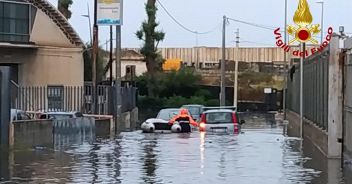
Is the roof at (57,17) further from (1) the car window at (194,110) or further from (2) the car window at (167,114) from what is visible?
(2) the car window at (167,114)

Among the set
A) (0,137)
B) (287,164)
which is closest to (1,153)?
(0,137)

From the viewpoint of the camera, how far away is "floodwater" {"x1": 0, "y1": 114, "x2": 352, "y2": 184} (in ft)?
52.6

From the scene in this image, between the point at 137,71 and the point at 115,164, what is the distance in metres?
84.8

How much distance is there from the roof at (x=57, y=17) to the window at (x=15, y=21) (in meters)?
1.18

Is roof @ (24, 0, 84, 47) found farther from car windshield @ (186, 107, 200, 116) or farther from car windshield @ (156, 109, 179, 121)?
car windshield @ (156, 109, 179, 121)

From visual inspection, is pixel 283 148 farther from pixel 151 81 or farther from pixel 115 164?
pixel 151 81

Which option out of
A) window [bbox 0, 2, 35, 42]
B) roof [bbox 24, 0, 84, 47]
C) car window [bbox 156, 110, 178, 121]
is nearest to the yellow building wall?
roof [bbox 24, 0, 84, 47]

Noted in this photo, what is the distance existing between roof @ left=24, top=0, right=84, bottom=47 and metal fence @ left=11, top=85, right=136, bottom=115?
7399 millimetres

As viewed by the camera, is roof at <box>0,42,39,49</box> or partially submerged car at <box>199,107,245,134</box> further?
roof at <box>0,42,39,49</box>

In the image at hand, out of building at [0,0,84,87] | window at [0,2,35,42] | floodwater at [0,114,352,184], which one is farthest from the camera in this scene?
building at [0,0,84,87]

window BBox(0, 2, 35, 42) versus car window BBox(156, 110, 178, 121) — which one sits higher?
window BBox(0, 2, 35, 42)

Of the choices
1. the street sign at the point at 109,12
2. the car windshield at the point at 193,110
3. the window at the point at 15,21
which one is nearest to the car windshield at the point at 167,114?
the street sign at the point at 109,12

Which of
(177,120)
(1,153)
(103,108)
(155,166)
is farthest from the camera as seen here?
(103,108)

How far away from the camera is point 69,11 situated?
229ft
